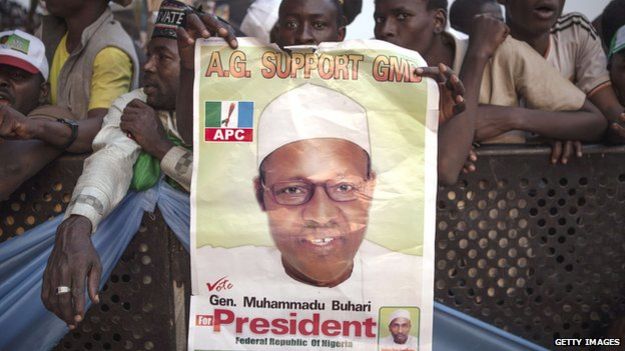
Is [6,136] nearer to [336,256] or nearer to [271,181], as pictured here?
[271,181]

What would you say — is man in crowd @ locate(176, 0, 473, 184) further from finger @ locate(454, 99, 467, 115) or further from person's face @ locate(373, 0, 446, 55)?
person's face @ locate(373, 0, 446, 55)

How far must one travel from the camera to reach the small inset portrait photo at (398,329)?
8.04 ft

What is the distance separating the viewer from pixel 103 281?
276cm

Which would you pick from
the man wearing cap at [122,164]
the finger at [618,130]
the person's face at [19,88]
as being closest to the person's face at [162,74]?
the man wearing cap at [122,164]

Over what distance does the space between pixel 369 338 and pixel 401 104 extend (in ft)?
2.35

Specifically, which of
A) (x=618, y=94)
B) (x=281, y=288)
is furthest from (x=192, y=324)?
(x=618, y=94)

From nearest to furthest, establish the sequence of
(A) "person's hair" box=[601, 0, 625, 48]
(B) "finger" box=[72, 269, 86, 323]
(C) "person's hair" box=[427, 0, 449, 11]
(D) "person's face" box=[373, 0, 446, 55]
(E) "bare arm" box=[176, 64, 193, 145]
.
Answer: (B) "finger" box=[72, 269, 86, 323], (E) "bare arm" box=[176, 64, 193, 145], (D) "person's face" box=[373, 0, 446, 55], (C) "person's hair" box=[427, 0, 449, 11], (A) "person's hair" box=[601, 0, 625, 48]

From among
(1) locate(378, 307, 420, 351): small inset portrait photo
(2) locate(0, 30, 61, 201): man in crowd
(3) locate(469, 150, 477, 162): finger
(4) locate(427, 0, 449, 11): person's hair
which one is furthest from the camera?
(4) locate(427, 0, 449, 11): person's hair

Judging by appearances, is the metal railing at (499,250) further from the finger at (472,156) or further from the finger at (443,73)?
the finger at (443,73)

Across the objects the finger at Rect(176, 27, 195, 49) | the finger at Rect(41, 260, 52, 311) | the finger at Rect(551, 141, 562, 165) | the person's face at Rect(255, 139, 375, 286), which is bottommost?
the finger at Rect(41, 260, 52, 311)

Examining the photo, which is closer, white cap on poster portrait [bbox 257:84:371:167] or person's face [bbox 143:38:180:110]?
white cap on poster portrait [bbox 257:84:371:167]

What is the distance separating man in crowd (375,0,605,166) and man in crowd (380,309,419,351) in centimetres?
71

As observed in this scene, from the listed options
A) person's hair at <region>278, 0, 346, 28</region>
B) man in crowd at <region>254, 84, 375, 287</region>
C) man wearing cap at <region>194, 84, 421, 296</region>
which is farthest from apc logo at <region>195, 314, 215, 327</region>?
person's hair at <region>278, 0, 346, 28</region>

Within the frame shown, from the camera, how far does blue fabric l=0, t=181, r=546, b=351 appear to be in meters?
2.75
